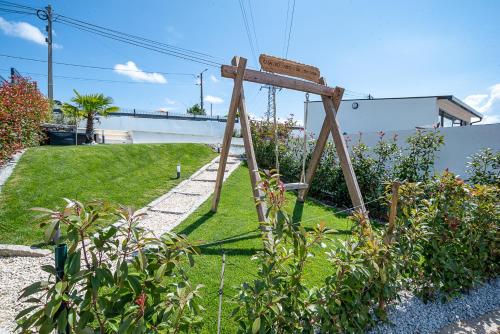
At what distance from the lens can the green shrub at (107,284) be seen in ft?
3.67

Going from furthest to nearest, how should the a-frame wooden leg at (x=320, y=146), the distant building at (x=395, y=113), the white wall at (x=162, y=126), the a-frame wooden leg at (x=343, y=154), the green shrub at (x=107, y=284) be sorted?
the white wall at (x=162, y=126) → the distant building at (x=395, y=113) → the a-frame wooden leg at (x=320, y=146) → the a-frame wooden leg at (x=343, y=154) → the green shrub at (x=107, y=284)

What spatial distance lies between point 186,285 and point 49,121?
12.6 meters

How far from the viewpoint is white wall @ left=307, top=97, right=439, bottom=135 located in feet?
46.4

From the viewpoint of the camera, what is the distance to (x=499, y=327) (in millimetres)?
2646

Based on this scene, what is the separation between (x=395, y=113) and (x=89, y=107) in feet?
Answer: 48.7

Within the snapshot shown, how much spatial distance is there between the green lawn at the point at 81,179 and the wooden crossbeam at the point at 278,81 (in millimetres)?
2674

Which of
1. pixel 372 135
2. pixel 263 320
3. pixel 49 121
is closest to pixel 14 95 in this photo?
pixel 49 121

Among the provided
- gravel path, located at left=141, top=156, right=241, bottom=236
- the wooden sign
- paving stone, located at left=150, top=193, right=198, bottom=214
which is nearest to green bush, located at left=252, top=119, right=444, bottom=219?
the wooden sign

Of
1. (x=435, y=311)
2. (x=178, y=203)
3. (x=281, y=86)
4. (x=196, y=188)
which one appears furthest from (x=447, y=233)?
(x=196, y=188)

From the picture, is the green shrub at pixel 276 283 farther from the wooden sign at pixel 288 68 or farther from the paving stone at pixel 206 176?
the paving stone at pixel 206 176

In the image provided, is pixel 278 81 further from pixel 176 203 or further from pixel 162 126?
pixel 162 126

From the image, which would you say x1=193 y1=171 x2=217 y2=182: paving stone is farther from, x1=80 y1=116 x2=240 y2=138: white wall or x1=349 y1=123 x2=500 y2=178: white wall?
x1=80 y1=116 x2=240 y2=138: white wall

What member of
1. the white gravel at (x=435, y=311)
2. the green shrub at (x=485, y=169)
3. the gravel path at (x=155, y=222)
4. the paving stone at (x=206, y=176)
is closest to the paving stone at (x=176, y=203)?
the gravel path at (x=155, y=222)

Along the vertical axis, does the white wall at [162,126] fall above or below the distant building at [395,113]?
below
